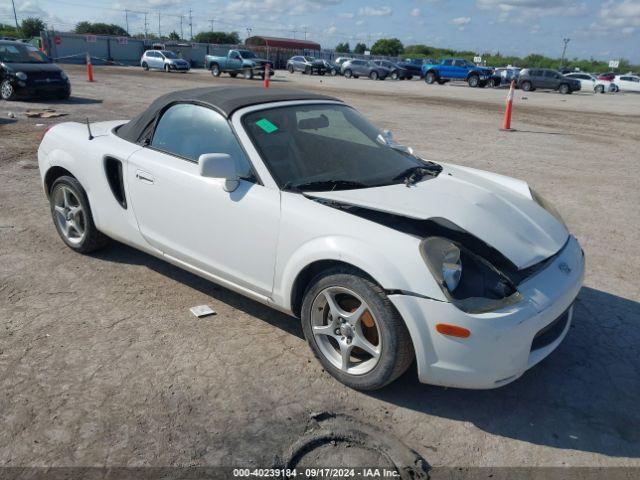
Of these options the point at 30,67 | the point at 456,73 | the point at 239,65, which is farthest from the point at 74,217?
the point at 456,73

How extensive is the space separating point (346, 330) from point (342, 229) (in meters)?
0.58

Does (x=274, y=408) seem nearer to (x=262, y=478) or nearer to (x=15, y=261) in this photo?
(x=262, y=478)

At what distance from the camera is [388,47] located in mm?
99562

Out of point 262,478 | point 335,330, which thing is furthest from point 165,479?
point 335,330

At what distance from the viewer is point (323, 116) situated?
4.00 m

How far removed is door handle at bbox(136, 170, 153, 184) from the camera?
3744mm

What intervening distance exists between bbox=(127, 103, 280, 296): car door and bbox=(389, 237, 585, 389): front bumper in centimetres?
100

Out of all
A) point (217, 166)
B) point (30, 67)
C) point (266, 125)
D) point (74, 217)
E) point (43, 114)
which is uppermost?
point (266, 125)

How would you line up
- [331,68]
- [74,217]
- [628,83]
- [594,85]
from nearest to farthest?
[74,217], [594,85], [628,83], [331,68]

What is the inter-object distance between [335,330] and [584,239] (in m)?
3.78

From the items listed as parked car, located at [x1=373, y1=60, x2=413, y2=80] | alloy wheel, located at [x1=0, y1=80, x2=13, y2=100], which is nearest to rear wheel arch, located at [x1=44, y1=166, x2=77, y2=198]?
alloy wheel, located at [x1=0, y1=80, x2=13, y2=100]

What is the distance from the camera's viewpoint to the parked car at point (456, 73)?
36.7 metres

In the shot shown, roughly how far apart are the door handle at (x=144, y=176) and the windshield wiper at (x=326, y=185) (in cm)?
113

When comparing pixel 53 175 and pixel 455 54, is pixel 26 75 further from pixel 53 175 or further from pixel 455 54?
pixel 455 54
